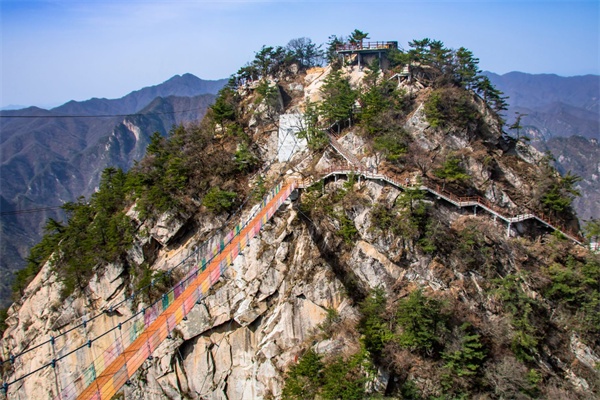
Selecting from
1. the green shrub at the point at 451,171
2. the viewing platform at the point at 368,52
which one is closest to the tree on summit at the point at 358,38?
the viewing platform at the point at 368,52

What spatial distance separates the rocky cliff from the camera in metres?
20.9

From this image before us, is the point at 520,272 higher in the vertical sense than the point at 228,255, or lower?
lower

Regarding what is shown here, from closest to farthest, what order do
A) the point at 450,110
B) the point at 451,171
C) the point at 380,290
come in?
the point at 380,290
the point at 451,171
the point at 450,110

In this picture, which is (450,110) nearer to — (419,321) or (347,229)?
(347,229)

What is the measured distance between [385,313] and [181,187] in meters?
16.2

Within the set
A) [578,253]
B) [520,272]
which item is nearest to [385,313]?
[520,272]

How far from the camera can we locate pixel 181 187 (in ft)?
98.1

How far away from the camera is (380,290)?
22516 millimetres

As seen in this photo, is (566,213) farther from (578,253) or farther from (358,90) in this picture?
(358,90)

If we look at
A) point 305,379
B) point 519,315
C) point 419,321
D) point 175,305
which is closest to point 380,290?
point 419,321

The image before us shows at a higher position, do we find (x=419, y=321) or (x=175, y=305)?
(x=175, y=305)

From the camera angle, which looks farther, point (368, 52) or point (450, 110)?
point (368, 52)

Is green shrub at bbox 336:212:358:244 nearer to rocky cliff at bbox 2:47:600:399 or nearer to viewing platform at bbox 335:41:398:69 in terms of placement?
rocky cliff at bbox 2:47:600:399

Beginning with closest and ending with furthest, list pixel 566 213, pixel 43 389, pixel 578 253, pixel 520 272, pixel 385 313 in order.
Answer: pixel 385 313 → pixel 520 272 → pixel 578 253 → pixel 566 213 → pixel 43 389
